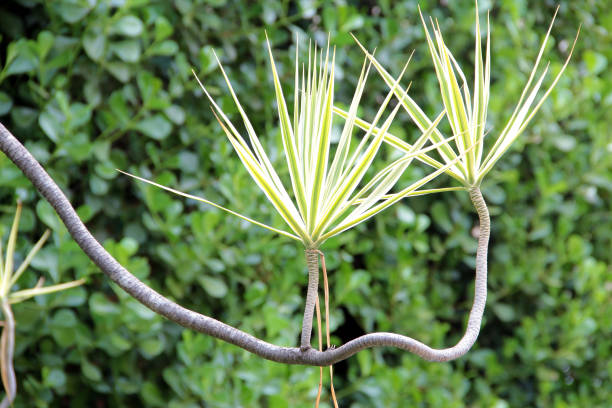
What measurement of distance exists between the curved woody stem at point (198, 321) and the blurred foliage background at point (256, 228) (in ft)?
2.69

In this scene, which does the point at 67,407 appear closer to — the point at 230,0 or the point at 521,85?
the point at 230,0

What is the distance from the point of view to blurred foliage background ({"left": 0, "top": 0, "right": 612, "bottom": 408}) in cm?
139

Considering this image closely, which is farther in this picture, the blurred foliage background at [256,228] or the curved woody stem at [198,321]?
the blurred foliage background at [256,228]

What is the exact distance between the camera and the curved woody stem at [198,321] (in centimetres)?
46

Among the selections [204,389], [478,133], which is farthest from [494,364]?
[478,133]

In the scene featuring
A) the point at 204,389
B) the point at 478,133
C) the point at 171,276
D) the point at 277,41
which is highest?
the point at 478,133

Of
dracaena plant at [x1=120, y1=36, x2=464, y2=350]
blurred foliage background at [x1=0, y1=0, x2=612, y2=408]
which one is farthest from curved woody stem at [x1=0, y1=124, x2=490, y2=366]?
blurred foliage background at [x1=0, y1=0, x2=612, y2=408]

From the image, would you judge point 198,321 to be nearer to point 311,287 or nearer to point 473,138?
point 311,287

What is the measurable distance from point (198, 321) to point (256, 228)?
3.54ft

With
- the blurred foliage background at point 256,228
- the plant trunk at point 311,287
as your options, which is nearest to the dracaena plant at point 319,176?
the plant trunk at point 311,287

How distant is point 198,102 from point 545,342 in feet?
4.57

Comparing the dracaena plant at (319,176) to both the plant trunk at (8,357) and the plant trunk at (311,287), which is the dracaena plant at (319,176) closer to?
the plant trunk at (311,287)

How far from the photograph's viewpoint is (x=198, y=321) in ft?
1.58

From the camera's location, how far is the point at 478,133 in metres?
0.68
